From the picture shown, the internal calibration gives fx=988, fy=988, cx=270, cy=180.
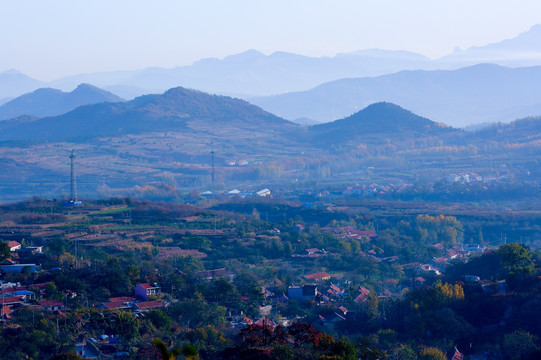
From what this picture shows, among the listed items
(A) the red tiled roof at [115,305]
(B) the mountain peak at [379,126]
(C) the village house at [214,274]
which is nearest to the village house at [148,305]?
(A) the red tiled roof at [115,305]

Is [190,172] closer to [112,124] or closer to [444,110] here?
[112,124]

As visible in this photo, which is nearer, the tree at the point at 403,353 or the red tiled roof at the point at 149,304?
the tree at the point at 403,353

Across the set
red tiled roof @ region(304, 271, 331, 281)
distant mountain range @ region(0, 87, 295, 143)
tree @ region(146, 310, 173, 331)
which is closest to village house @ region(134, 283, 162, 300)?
tree @ region(146, 310, 173, 331)

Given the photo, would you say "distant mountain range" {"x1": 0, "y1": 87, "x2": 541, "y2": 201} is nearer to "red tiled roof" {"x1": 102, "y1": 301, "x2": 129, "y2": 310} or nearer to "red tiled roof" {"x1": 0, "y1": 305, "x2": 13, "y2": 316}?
"red tiled roof" {"x1": 102, "y1": 301, "x2": 129, "y2": 310}

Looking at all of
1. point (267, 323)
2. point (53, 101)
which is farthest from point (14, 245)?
point (53, 101)

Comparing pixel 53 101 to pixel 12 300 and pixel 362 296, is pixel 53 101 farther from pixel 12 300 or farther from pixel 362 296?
pixel 12 300

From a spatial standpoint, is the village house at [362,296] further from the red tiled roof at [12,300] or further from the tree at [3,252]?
the tree at [3,252]
